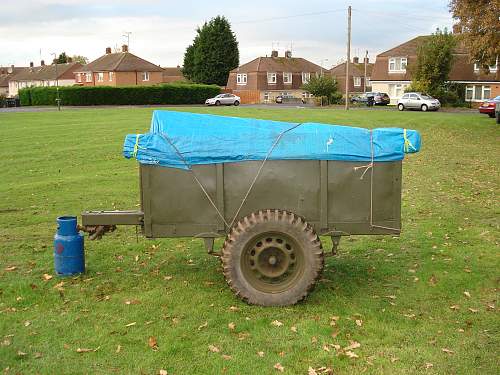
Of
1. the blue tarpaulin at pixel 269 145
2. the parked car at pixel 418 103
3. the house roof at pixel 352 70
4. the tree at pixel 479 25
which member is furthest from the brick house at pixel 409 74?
the blue tarpaulin at pixel 269 145

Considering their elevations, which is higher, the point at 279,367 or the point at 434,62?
the point at 434,62

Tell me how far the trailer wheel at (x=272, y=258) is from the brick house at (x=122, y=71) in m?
84.4

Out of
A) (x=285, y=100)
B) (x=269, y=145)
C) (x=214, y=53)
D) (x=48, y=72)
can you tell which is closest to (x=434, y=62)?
(x=285, y=100)

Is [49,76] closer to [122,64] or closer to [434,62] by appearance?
[122,64]

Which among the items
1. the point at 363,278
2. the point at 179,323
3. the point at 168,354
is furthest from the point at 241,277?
the point at 363,278

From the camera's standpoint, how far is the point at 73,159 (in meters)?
20.0

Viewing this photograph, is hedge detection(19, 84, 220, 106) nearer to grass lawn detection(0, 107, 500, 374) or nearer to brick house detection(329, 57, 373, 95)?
brick house detection(329, 57, 373, 95)

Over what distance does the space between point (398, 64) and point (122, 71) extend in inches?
1502

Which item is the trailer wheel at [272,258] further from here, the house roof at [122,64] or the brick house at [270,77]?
the house roof at [122,64]

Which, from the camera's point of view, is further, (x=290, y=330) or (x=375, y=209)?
(x=375, y=209)

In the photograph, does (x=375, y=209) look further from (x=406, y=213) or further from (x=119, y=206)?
(x=119, y=206)

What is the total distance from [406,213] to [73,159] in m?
12.2

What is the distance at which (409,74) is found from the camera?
73.0 metres

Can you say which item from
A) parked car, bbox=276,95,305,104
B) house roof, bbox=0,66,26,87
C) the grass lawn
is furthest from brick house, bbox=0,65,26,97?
the grass lawn
